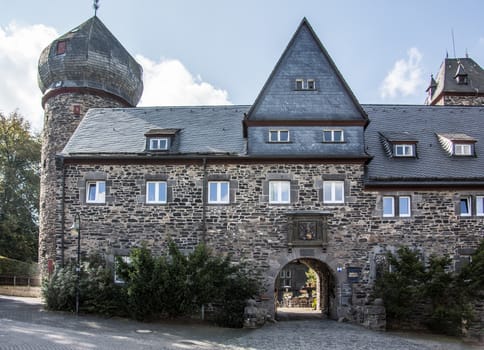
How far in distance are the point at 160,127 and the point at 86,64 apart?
24.3ft

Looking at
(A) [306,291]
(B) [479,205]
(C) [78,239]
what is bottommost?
(A) [306,291]

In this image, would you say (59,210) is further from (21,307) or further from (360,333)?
(360,333)

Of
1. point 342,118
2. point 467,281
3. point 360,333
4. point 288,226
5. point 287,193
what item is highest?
point 342,118

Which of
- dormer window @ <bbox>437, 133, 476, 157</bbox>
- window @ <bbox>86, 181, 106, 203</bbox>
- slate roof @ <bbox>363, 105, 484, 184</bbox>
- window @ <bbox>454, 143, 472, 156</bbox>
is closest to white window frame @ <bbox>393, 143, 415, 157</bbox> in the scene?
slate roof @ <bbox>363, 105, 484, 184</bbox>

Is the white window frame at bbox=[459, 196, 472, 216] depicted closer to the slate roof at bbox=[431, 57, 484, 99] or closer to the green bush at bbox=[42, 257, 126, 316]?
the green bush at bbox=[42, 257, 126, 316]

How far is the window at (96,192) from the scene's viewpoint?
19820 mm

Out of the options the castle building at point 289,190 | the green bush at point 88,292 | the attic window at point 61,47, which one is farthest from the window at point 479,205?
the attic window at point 61,47

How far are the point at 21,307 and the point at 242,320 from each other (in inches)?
348

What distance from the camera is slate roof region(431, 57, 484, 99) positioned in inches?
1321

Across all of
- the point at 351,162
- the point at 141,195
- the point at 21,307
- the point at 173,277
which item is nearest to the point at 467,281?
the point at 351,162

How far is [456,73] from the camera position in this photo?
3416 cm

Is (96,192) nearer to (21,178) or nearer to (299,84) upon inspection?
(299,84)

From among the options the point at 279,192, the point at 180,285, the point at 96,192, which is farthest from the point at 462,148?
the point at 96,192

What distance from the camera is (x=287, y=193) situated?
1959cm
